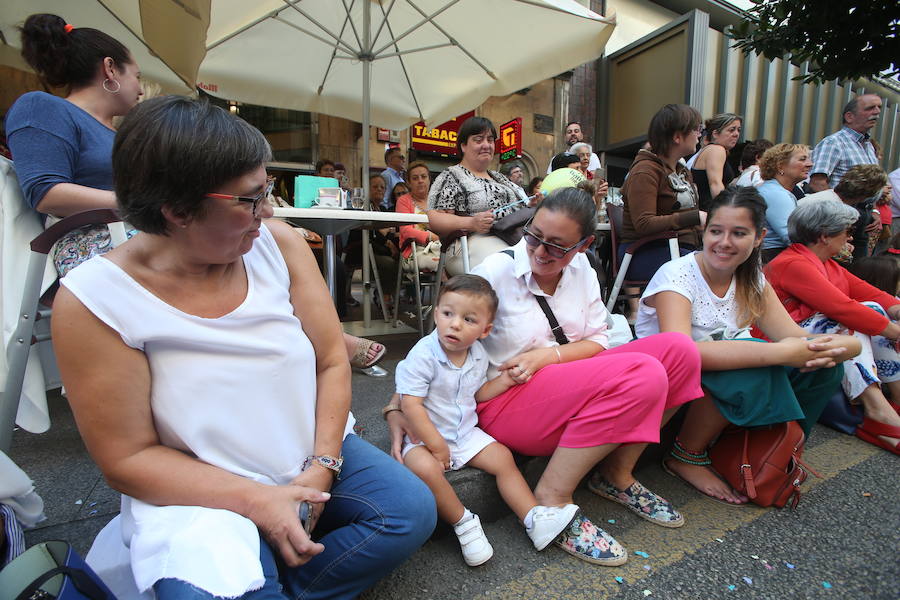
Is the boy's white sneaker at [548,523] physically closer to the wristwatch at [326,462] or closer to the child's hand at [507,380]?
the child's hand at [507,380]

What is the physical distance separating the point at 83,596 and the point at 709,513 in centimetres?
198

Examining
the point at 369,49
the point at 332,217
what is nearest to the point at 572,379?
the point at 332,217

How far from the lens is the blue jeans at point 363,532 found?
116 centimetres

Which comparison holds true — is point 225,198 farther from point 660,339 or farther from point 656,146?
point 656,146

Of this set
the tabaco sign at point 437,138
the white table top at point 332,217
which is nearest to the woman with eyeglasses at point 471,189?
the white table top at point 332,217

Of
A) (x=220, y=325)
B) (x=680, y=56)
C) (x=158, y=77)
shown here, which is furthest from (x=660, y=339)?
(x=680, y=56)

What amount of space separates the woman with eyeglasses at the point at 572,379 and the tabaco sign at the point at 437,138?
27.1 feet

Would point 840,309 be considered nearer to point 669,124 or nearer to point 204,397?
point 669,124

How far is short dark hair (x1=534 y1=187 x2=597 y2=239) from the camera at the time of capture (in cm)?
177

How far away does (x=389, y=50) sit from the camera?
477 cm

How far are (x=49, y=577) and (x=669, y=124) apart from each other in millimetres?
3451

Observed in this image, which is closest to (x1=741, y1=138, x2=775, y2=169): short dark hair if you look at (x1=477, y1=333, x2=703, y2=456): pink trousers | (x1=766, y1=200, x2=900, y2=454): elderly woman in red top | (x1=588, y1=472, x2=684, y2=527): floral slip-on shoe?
(x1=766, y1=200, x2=900, y2=454): elderly woman in red top

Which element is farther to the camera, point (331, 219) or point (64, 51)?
point (331, 219)

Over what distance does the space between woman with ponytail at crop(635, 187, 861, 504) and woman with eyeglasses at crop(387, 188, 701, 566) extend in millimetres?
253
